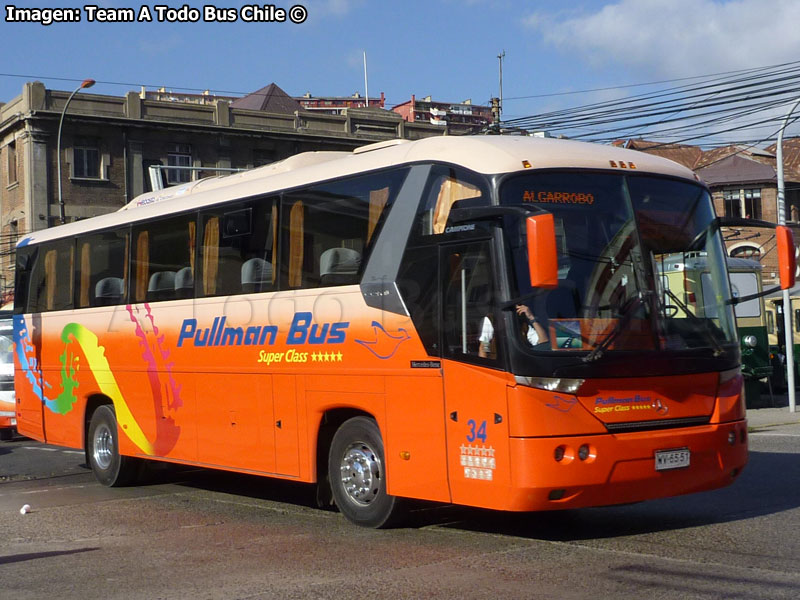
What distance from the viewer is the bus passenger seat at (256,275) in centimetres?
1084

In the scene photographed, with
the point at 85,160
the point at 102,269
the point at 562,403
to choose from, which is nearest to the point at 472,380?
the point at 562,403

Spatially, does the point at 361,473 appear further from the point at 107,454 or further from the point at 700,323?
the point at 107,454

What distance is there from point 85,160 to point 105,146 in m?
1.10

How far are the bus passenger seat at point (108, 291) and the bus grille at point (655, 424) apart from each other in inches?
298

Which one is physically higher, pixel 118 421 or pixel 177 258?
pixel 177 258

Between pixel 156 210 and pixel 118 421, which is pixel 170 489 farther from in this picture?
pixel 156 210

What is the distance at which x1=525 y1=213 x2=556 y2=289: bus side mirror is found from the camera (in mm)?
7215

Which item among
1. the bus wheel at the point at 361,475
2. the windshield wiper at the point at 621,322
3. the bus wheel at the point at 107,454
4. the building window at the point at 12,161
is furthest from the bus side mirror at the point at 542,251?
the building window at the point at 12,161

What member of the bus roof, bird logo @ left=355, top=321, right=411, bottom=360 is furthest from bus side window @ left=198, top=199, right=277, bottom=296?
bird logo @ left=355, top=321, right=411, bottom=360

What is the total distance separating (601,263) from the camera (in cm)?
828

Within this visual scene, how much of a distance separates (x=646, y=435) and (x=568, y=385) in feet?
2.74

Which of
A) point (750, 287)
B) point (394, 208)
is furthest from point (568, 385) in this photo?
point (750, 287)

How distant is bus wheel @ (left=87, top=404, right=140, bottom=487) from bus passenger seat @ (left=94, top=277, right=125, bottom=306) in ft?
4.62

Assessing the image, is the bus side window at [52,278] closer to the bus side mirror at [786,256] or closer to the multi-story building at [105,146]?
the bus side mirror at [786,256]
